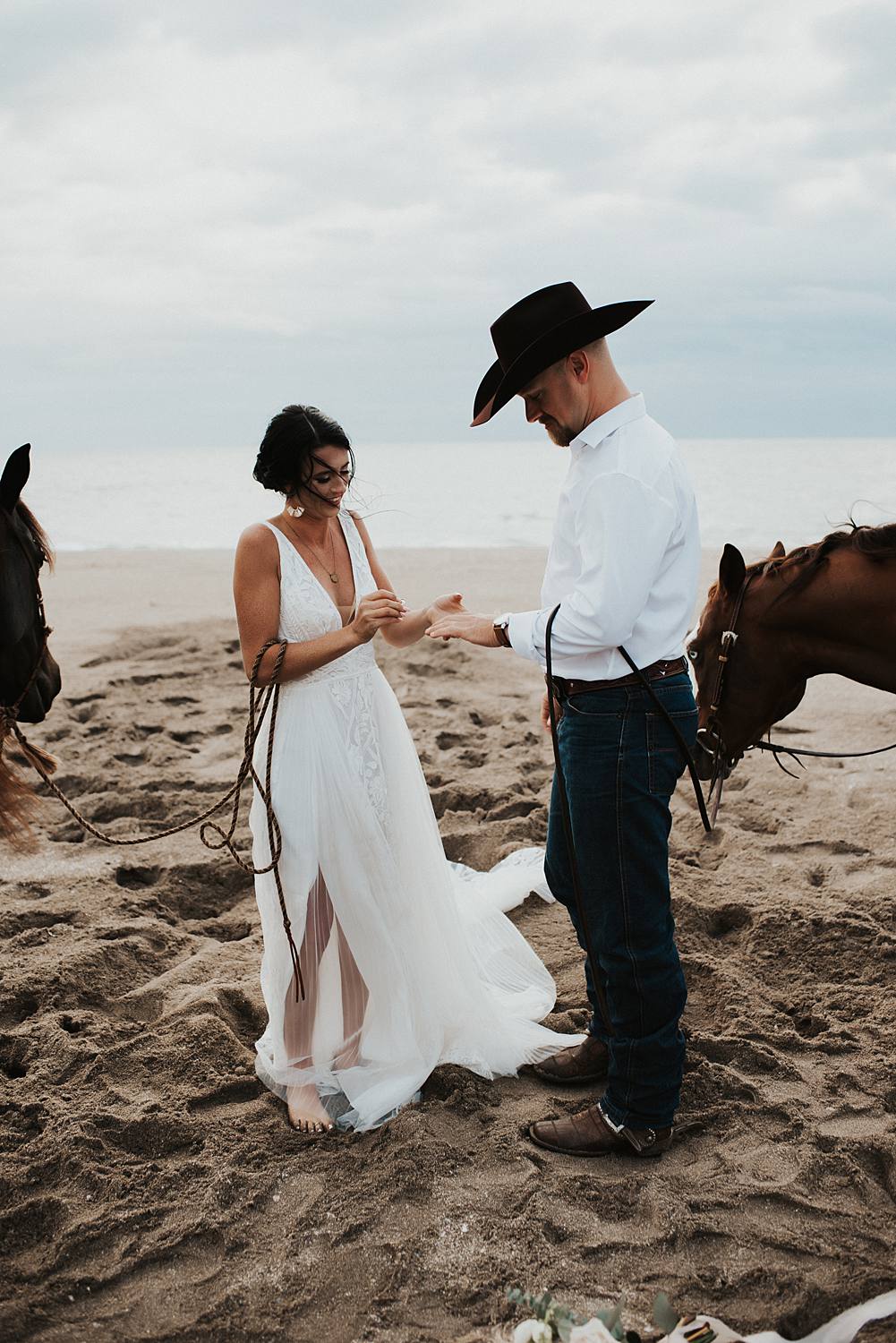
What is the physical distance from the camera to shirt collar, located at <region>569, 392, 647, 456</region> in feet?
8.07

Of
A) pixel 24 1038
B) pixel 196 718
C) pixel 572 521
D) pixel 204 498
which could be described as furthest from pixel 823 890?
pixel 204 498

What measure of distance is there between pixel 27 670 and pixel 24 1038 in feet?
3.88

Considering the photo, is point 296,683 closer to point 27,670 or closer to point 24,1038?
point 27,670

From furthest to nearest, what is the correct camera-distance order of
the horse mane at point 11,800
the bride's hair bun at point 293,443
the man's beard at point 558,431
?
the horse mane at point 11,800 → the bride's hair bun at point 293,443 → the man's beard at point 558,431

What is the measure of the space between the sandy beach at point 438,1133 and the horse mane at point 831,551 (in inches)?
55.7

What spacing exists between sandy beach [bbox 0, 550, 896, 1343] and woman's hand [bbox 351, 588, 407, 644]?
4.45 feet

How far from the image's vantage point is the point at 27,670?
3105mm

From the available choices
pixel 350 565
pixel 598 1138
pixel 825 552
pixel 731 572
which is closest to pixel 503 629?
pixel 350 565

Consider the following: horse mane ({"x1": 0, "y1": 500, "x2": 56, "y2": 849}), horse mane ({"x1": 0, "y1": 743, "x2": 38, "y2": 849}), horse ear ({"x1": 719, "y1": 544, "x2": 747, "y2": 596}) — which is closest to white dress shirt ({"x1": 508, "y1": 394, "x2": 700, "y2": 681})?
horse ear ({"x1": 719, "y1": 544, "x2": 747, "y2": 596})

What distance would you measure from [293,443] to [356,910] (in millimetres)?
1339

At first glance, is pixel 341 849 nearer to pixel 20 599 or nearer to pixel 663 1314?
pixel 20 599

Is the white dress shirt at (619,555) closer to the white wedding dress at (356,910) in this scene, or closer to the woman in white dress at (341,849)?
the woman in white dress at (341,849)

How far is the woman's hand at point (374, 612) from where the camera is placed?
112 inches

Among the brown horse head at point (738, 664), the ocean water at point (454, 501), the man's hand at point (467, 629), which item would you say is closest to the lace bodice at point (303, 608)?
the man's hand at point (467, 629)
